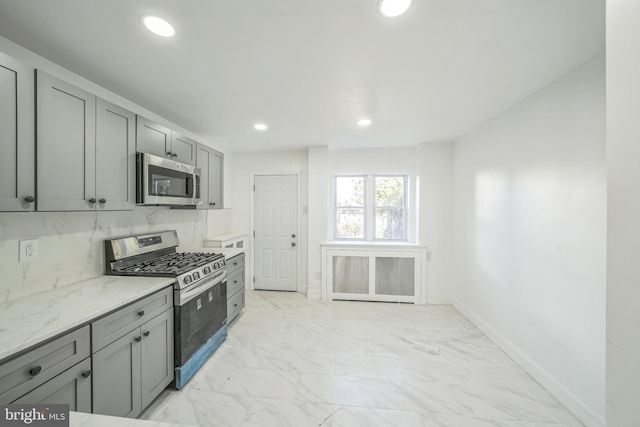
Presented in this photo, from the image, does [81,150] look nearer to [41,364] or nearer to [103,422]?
[41,364]

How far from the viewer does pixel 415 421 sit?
1.65 m

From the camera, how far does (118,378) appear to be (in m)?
1.44

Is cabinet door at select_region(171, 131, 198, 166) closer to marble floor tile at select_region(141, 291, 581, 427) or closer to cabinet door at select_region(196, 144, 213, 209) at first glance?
cabinet door at select_region(196, 144, 213, 209)

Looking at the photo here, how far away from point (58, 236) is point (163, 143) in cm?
109

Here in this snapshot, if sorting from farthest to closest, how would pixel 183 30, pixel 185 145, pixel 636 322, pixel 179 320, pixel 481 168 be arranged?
pixel 481 168, pixel 185 145, pixel 179 320, pixel 183 30, pixel 636 322

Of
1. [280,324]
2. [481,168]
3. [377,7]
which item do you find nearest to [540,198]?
[481,168]

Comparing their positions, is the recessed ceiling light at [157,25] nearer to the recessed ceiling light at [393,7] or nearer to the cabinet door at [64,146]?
the cabinet door at [64,146]

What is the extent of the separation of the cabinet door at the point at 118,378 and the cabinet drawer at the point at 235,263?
50.9 inches

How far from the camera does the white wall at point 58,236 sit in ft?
4.74

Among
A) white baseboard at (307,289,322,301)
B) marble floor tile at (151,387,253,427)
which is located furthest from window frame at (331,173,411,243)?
marble floor tile at (151,387,253,427)

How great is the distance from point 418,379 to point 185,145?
324cm

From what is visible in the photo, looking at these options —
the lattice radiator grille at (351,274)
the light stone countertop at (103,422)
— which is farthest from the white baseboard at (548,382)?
the light stone countertop at (103,422)

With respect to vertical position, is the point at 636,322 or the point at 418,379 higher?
the point at 636,322

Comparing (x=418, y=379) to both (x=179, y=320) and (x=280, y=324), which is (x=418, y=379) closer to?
(x=280, y=324)
